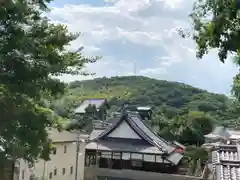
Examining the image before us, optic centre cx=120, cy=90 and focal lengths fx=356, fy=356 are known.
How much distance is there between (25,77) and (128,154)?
1777cm

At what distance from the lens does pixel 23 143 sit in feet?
29.2

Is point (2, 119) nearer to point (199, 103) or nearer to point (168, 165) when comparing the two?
point (168, 165)

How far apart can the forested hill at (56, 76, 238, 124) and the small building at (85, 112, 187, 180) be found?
3867 centimetres

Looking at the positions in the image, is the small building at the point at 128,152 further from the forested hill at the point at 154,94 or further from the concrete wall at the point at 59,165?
the forested hill at the point at 154,94

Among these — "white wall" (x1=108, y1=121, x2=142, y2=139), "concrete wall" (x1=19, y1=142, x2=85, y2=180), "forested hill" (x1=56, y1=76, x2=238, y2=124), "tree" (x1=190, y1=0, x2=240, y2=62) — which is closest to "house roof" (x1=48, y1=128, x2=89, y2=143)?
"concrete wall" (x1=19, y1=142, x2=85, y2=180)

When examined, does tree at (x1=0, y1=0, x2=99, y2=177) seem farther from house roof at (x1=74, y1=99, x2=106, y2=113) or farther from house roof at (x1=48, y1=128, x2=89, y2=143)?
house roof at (x1=74, y1=99, x2=106, y2=113)

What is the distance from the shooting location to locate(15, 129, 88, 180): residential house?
17.7m

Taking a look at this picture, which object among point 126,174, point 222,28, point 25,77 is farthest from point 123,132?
point 222,28

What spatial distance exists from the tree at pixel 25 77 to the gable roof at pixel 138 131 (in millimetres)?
16487

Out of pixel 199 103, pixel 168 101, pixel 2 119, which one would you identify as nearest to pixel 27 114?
pixel 2 119

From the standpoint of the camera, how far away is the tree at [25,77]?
27.7 feet

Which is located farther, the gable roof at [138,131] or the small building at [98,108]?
the small building at [98,108]

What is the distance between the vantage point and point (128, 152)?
82.9ft

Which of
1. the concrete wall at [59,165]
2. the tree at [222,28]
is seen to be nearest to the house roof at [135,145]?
the concrete wall at [59,165]
